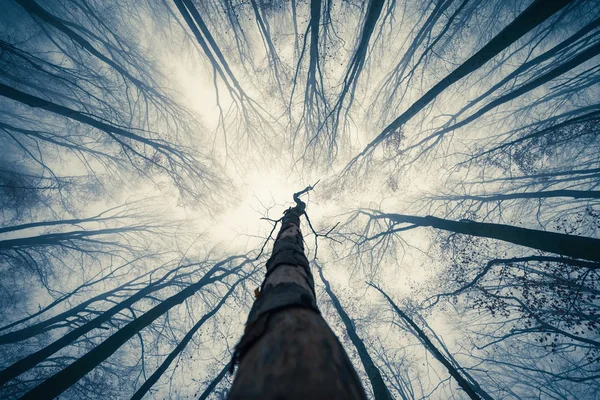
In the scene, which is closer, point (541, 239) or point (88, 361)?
point (541, 239)

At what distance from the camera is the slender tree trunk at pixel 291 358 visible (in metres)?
0.57

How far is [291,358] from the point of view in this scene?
2.16 ft

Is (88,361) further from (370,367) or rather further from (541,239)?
(541,239)

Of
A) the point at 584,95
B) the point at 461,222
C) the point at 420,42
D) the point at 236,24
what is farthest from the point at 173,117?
the point at 584,95

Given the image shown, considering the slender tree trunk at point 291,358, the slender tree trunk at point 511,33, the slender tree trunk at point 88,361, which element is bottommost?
the slender tree trunk at point 291,358

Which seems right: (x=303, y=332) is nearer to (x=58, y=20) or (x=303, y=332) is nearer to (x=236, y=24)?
(x=236, y=24)

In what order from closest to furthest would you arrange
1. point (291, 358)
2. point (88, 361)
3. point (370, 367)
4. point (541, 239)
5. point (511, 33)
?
point (291, 358) → point (541, 239) → point (511, 33) → point (88, 361) → point (370, 367)

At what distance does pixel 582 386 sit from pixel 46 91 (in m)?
20.1

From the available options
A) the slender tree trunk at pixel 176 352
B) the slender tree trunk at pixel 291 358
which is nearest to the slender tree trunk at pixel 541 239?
the slender tree trunk at pixel 291 358

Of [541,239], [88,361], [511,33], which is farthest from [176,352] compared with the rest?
[511,33]

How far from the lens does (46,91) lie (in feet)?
19.5

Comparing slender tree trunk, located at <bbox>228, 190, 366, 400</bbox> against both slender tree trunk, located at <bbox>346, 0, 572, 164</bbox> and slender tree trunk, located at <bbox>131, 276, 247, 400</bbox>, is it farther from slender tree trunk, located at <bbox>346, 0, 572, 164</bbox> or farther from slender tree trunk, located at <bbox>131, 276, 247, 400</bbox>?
slender tree trunk, located at <bbox>131, 276, 247, 400</bbox>

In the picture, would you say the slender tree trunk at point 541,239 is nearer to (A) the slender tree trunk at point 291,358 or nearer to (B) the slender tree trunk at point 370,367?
(B) the slender tree trunk at point 370,367

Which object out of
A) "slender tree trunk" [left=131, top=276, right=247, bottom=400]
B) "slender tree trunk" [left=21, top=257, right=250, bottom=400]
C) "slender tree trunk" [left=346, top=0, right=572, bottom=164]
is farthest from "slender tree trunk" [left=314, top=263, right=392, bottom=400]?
"slender tree trunk" [left=346, top=0, right=572, bottom=164]
